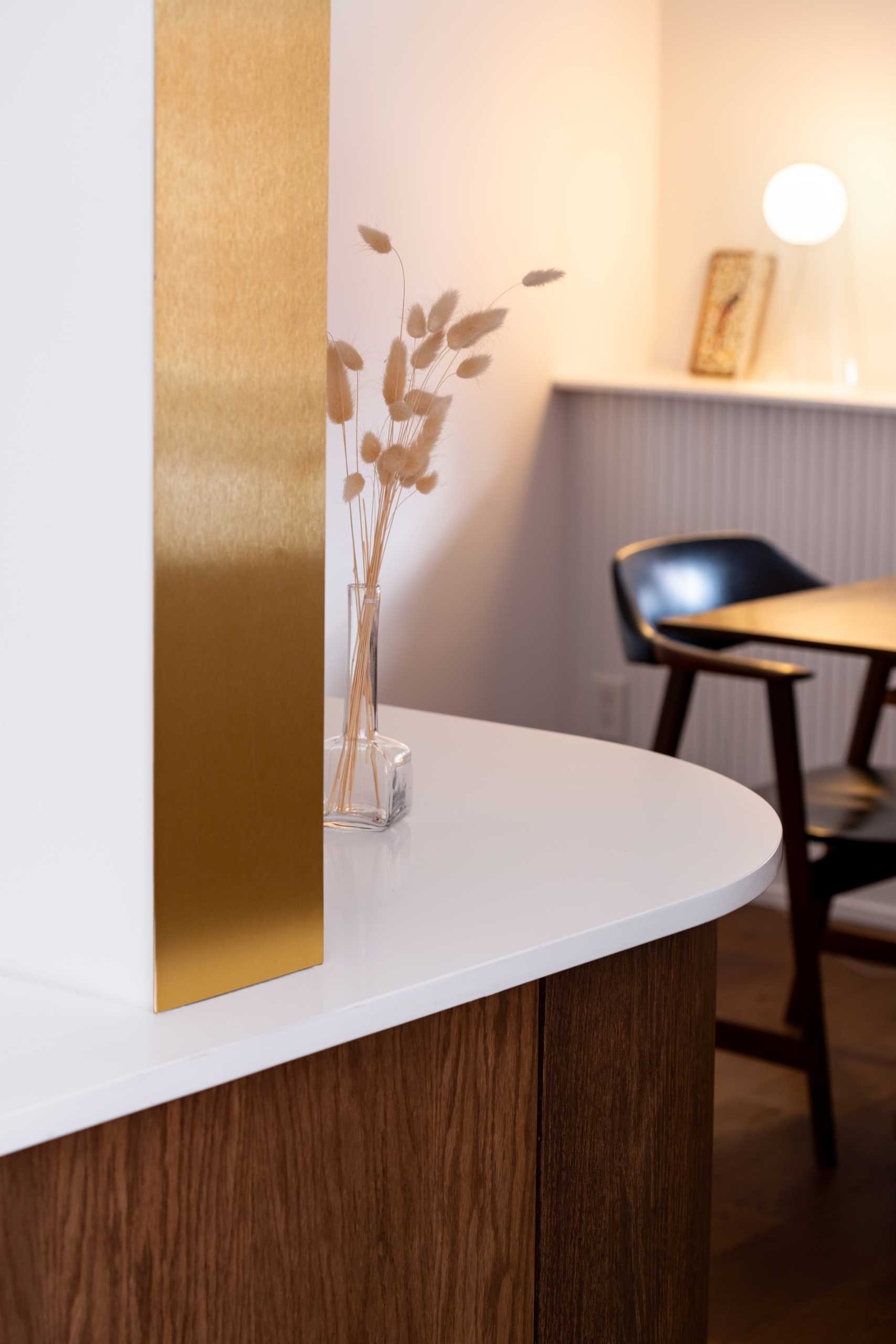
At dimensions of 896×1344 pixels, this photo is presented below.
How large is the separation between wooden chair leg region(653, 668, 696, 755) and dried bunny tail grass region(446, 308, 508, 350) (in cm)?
145

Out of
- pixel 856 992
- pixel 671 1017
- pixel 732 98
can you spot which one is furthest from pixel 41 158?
pixel 732 98

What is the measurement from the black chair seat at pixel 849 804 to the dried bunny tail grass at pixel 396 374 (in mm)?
1344

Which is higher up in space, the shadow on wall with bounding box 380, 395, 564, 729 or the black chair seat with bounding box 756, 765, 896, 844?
the shadow on wall with bounding box 380, 395, 564, 729

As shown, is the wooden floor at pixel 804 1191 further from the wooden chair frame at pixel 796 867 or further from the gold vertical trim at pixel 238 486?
the gold vertical trim at pixel 238 486

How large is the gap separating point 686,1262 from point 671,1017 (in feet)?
0.58

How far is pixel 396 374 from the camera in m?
1.02

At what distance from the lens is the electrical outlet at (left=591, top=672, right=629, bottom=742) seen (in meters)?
3.78

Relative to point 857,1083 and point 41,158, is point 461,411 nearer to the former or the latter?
point 857,1083

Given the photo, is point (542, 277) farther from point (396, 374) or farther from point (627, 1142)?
point (627, 1142)

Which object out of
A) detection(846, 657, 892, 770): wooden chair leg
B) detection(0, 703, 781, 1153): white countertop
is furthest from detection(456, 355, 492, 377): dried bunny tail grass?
detection(846, 657, 892, 770): wooden chair leg

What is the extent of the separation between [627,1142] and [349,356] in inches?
20.4

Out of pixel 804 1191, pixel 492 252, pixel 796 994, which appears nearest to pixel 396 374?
pixel 804 1191

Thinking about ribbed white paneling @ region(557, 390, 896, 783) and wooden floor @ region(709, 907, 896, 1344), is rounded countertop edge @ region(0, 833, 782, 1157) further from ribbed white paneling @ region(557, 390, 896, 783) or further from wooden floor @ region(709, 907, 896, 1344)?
ribbed white paneling @ region(557, 390, 896, 783)

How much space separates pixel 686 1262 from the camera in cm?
106
